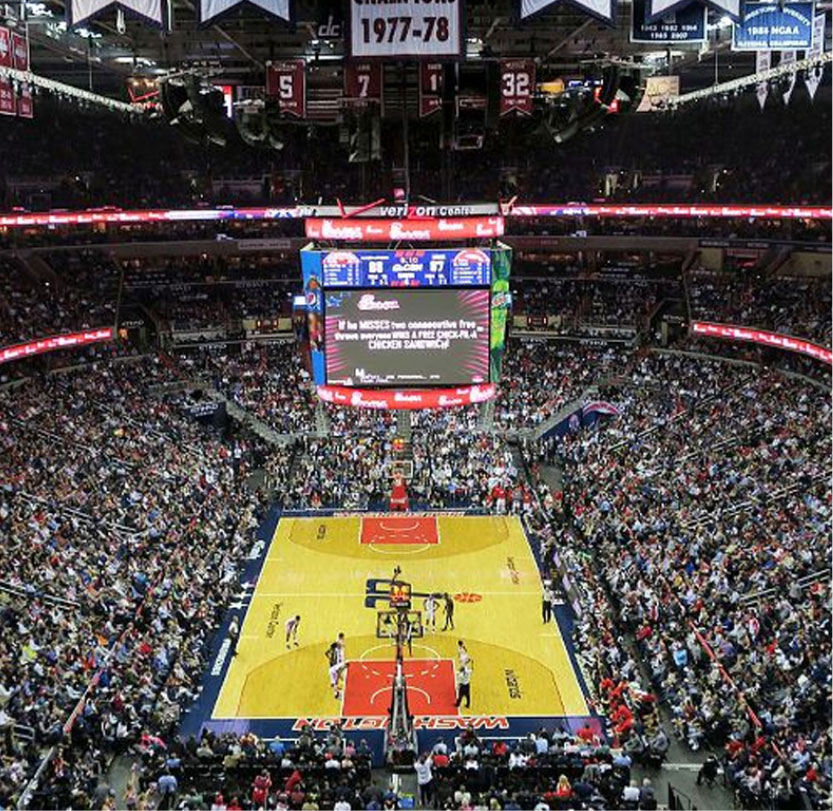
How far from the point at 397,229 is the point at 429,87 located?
303cm

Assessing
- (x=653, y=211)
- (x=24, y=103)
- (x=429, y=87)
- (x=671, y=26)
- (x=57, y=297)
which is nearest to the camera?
(x=671, y=26)

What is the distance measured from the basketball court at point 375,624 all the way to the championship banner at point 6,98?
1218cm

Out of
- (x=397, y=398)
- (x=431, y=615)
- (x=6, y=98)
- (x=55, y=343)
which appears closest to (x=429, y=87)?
(x=397, y=398)

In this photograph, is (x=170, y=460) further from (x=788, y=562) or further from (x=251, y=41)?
(x=788, y=562)

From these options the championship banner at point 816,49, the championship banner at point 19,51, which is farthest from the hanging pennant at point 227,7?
the championship banner at point 816,49

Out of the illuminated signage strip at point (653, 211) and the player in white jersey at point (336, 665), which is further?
the illuminated signage strip at point (653, 211)

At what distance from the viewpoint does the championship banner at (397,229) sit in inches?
835

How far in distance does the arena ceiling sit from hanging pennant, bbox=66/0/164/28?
2683 millimetres

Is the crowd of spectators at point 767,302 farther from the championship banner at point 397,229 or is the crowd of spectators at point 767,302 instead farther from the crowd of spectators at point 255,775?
the crowd of spectators at point 255,775

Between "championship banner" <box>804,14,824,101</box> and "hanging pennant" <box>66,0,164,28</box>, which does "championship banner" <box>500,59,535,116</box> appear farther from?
"hanging pennant" <box>66,0,164,28</box>

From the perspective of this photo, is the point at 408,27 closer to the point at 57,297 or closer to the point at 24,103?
the point at 24,103

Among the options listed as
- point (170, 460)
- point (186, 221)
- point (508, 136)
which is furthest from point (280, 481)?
point (186, 221)

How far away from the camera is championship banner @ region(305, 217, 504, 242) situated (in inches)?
835

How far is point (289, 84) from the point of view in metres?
19.9
